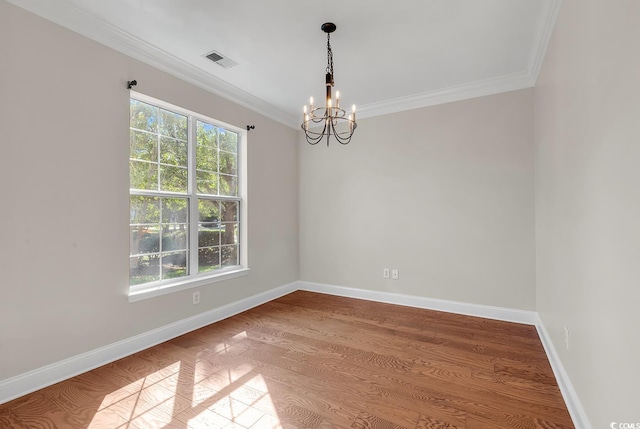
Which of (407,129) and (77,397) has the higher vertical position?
(407,129)

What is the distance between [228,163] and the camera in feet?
12.4

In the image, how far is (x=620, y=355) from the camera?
3.90 feet

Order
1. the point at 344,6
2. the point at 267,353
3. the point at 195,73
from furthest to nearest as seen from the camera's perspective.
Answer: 1. the point at 195,73
2. the point at 267,353
3. the point at 344,6

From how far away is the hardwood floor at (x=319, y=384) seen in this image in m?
1.79

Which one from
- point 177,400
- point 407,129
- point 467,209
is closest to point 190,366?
point 177,400

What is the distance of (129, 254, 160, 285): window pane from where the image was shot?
2.75 metres

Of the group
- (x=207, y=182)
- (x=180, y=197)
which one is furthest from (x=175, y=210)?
(x=207, y=182)

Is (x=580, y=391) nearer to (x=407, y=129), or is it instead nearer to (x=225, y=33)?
(x=407, y=129)

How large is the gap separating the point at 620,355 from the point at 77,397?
304cm

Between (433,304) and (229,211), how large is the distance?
9.54 ft

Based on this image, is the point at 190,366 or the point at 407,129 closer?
the point at 190,366

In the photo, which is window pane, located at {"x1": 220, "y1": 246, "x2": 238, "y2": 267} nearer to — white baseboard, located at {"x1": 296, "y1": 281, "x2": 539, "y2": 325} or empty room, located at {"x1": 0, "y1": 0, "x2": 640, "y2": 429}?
empty room, located at {"x1": 0, "y1": 0, "x2": 640, "y2": 429}

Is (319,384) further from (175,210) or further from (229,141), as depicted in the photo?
(229,141)

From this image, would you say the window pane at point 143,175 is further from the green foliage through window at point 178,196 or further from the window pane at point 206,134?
the window pane at point 206,134
